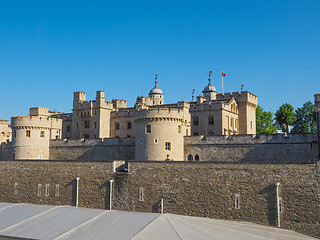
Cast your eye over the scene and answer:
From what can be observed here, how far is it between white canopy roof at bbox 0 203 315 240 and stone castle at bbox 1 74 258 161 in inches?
683

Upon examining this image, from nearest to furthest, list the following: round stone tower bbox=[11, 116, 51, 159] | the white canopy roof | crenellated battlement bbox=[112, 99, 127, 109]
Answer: the white canopy roof
round stone tower bbox=[11, 116, 51, 159]
crenellated battlement bbox=[112, 99, 127, 109]

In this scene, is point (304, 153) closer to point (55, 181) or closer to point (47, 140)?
point (55, 181)

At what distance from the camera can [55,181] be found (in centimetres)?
3412

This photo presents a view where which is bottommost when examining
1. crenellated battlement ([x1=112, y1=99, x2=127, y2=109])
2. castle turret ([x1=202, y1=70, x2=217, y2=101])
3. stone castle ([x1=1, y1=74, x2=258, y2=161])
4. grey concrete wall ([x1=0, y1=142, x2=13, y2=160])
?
grey concrete wall ([x1=0, y1=142, x2=13, y2=160])

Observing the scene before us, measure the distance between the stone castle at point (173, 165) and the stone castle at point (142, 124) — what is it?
0.11 metres

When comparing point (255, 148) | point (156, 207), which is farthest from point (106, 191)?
point (255, 148)

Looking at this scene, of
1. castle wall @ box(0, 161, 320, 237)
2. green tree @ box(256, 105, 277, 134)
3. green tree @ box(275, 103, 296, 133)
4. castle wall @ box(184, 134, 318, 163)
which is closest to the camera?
castle wall @ box(0, 161, 320, 237)

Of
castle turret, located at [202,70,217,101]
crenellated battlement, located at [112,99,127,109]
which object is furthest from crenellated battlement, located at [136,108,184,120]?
castle turret, located at [202,70,217,101]

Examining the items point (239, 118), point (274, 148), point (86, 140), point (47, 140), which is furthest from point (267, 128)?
point (47, 140)

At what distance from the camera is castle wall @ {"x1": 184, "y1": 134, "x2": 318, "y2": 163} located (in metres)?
34.8

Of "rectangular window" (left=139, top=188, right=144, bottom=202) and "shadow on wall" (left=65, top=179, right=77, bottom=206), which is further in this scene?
"shadow on wall" (left=65, top=179, right=77, bottom=206)

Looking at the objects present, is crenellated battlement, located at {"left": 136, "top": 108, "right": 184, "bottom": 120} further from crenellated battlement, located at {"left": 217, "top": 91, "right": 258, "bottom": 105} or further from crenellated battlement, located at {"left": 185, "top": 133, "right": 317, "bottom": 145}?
crenellated battlement, located at {"left": 217, "top": 91, "right": 258, "bottom": 105}

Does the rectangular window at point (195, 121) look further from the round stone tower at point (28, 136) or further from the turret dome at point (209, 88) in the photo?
the round stone tower at point (28, 136)

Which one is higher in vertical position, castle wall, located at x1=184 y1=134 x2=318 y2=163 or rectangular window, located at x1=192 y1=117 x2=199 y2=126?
rectangular window, located at x1=192 y1=117 x2=199 y2=126
